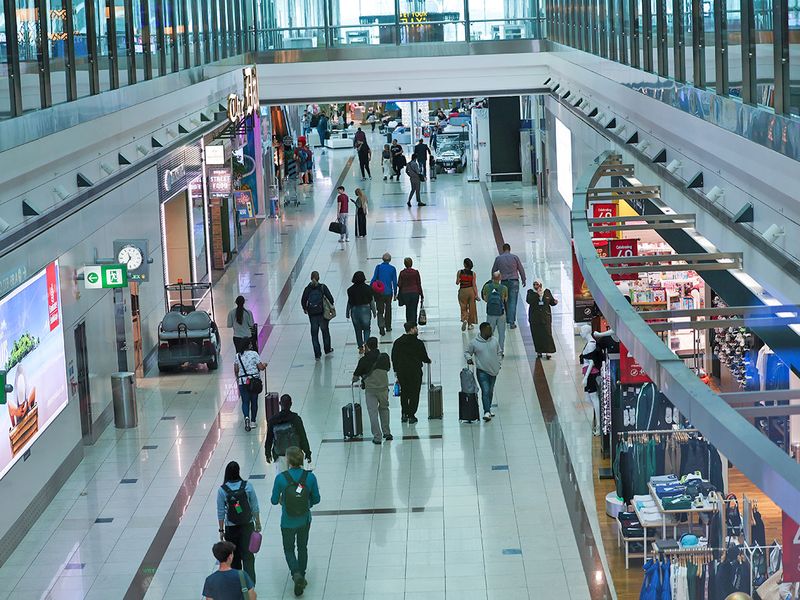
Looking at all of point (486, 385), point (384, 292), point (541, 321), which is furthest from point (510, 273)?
point (486, 385)

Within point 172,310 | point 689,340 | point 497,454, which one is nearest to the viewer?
point 497,454

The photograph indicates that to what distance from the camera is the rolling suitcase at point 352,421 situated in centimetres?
1439

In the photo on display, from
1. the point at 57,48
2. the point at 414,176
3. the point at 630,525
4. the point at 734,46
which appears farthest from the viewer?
the point at 414,176

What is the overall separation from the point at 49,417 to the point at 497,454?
447cm

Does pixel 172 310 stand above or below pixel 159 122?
below

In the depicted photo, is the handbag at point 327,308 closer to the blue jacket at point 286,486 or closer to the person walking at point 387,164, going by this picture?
the blue jacket at point 286,486

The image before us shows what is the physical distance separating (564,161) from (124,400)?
15.3 meters

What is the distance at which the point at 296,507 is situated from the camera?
33.8 ft

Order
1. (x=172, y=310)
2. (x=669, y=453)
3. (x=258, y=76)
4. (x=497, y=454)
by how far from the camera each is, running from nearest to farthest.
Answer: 1. (x=669, y=453)
2. (x=497, y=454)
3. (x=172, y=310)
4. (x=258, y=76)

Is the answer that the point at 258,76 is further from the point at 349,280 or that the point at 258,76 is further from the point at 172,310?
the point at 172,310

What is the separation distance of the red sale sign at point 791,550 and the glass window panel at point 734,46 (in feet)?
16.3

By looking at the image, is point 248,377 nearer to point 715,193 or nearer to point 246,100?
point 715,193

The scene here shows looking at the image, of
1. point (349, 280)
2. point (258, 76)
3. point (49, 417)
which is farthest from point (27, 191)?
point (258, 76)

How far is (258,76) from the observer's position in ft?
98.4
